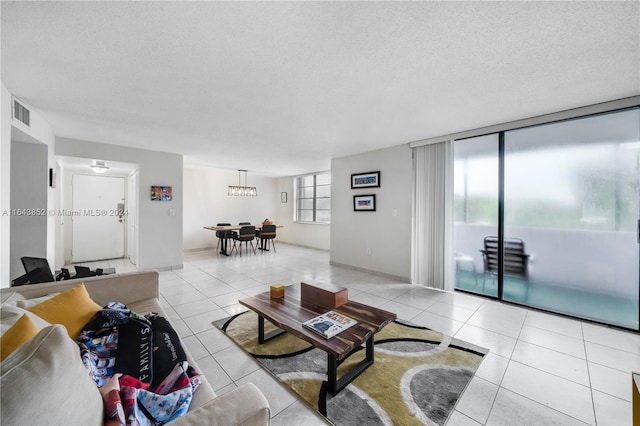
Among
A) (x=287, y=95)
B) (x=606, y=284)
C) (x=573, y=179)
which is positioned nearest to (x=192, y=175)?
(x=287, y=95)

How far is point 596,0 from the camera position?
137cm

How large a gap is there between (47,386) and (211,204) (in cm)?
766

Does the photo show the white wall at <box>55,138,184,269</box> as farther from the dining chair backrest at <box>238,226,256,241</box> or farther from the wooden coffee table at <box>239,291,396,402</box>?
the wooden coffee table at <box>239,291,396,402</box>

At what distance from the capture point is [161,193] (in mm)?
4898

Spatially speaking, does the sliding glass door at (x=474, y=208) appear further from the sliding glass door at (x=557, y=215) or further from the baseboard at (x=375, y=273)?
the baseboard at (x=375, y=273)

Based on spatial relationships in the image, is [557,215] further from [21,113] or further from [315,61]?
[21,113]

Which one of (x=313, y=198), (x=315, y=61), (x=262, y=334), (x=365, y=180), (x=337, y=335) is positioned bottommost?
(x=262, y=334)

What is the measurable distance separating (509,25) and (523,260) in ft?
9.72

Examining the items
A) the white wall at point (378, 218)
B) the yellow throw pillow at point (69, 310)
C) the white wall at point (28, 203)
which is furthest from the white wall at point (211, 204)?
the yellow throw pillow at point (69, 310)

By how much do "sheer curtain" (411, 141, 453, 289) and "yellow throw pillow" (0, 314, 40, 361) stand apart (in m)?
4.19

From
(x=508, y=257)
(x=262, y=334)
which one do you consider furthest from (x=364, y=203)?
(x=262, y=334)

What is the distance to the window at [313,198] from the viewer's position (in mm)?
7738

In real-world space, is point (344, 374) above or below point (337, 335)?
below

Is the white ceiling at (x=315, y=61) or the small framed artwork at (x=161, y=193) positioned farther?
the small framed artwork at (x=161, y=193)
